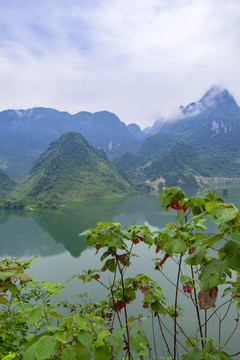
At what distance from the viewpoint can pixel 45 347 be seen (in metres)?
0.87

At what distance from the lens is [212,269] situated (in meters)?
0.86

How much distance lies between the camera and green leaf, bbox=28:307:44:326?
1027mm

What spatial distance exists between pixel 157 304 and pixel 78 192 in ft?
245

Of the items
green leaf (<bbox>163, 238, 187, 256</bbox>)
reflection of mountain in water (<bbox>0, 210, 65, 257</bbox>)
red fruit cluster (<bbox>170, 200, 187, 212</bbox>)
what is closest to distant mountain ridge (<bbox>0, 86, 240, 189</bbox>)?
reflection of mountain in water (<bbox>0, 210, 65, 257</bbox>)

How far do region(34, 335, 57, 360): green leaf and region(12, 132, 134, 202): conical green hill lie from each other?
2649 inches

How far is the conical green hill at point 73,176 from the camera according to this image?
246 feet

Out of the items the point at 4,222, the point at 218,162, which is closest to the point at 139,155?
the point at 218,162

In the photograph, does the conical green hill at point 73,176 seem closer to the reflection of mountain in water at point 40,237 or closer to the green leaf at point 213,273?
the reflection of mountain in water at point 40,237

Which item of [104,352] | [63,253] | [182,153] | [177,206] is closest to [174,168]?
[182,153]

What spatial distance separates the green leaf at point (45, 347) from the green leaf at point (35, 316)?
14 cm

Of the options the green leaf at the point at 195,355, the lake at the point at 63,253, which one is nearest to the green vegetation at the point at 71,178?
the lake at the point at 63,253

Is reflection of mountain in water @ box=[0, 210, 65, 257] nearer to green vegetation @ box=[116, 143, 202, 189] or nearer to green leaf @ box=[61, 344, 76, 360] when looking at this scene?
green leaf @ box=[61, 344, 76, 360]

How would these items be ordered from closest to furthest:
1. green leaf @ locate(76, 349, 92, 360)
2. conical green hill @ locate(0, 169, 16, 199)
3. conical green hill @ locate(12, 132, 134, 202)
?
1. green leaf @ locate(76, 349, 92, 360)
2. conical green hill @ locate(12, 132, 134, 202)
3. conical green hill @ locate(0, 169, 16, 199)

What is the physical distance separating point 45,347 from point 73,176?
9044 centimetres
